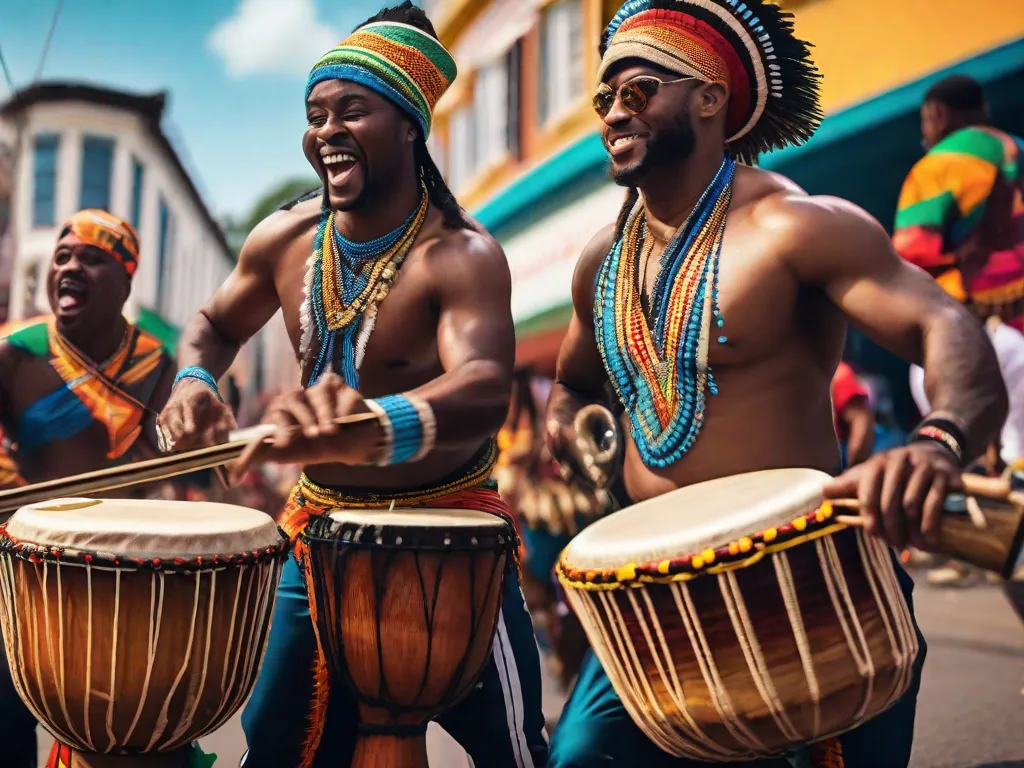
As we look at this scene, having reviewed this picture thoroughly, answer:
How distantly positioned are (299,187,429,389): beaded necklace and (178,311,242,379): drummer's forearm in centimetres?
29

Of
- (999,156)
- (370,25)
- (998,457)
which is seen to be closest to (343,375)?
(370,25)

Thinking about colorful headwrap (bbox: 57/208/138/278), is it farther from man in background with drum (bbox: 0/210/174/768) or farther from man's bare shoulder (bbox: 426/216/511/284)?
man's bare shoulder (bbox: 426/216/511/284)

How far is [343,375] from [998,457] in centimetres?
297

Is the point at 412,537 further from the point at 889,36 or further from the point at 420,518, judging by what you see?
the point at 889,36

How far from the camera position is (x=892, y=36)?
21.8 feet

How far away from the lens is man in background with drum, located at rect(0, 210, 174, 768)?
3.57 meters

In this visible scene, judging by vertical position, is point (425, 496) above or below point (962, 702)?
above

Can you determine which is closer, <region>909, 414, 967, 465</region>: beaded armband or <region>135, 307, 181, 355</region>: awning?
<region>909, 414, 967, 465</region>: beaded armband

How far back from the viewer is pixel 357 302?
2600 millimetres

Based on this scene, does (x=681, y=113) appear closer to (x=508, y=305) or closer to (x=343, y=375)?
(x=508, y=305)

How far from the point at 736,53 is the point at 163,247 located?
1949 cm

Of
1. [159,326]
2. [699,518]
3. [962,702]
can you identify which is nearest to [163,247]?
[159,326]

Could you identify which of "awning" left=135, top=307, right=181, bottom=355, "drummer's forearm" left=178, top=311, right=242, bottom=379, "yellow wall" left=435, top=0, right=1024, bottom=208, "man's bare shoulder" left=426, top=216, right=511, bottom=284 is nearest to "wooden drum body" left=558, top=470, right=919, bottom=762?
"man's bare shoulder" left=426, top=216, right=511, bottom=284

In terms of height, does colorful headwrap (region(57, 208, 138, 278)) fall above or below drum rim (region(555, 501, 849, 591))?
above
